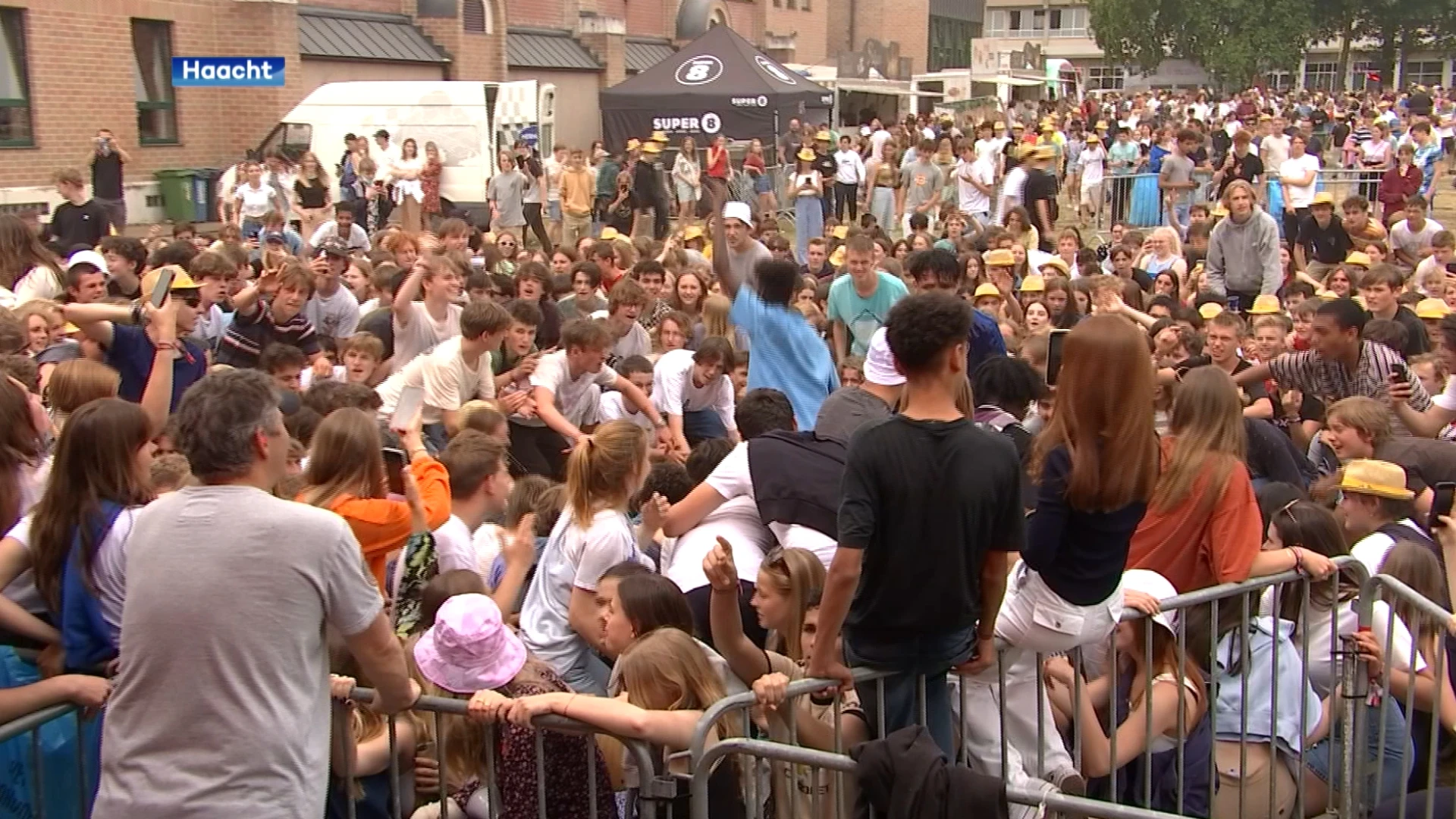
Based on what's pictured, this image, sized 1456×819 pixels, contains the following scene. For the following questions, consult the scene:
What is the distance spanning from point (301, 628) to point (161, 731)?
0.39 m

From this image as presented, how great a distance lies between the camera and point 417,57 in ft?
99.3

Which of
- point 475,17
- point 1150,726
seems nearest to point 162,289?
point 1150,726

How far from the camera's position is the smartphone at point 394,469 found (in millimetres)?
5680

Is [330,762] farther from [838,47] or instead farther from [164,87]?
[838,47]

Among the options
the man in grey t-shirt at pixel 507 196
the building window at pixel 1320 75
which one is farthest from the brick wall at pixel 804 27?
the building window at pixel 1320 75

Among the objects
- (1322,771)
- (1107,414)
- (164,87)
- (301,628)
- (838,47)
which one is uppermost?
(838,47)

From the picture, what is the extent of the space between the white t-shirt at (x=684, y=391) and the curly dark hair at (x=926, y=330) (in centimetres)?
452

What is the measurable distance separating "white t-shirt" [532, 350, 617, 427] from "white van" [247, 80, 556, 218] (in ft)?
49.8

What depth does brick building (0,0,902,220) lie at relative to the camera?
21688 millimetres

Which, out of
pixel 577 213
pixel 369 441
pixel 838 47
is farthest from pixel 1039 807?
pixel 838 47

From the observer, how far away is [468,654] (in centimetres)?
417

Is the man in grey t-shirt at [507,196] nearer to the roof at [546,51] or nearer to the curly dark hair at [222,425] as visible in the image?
the roof at [546,51]

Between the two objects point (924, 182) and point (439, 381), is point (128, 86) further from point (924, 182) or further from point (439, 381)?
point (439, 381)

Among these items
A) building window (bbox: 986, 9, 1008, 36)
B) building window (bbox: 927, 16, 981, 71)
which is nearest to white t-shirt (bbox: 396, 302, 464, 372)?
building window (bbox: 927, 16, 981, 71)
